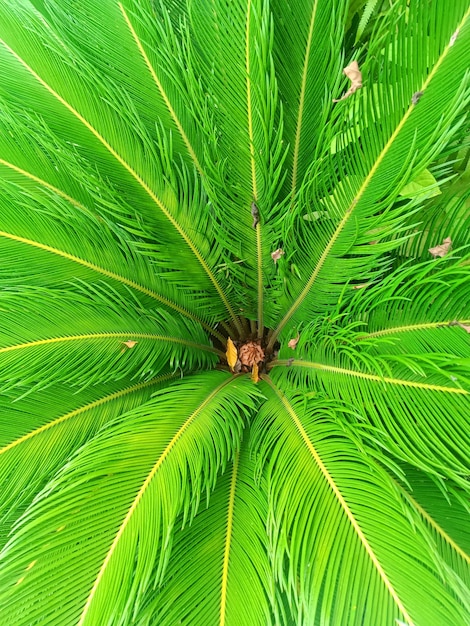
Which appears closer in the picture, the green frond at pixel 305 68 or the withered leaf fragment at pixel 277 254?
the green frond at pixel 305 68

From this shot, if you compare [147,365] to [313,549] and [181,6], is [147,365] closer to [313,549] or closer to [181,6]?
[313,549]

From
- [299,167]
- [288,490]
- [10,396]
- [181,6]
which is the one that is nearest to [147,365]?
[10,396]

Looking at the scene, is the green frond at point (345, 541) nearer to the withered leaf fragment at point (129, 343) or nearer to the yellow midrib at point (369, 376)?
the yellow midrib at point (369, 376)

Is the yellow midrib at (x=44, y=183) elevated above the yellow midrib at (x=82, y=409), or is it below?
above

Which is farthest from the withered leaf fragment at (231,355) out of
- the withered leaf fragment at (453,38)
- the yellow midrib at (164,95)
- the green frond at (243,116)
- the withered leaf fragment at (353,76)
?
the withered leaf fragment at (453,38)

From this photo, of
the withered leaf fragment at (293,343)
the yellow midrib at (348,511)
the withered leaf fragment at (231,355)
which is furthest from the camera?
the withered leaf fragment at (231,355)

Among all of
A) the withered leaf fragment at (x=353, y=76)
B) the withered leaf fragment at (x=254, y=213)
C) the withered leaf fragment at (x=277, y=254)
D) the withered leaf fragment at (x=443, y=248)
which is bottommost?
the withered leaf fragment at (x=443, y=248)

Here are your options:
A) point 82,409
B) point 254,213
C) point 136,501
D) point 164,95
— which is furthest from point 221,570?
point 164,95

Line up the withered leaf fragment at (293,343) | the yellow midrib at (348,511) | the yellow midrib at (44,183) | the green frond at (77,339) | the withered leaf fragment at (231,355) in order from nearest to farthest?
the yellow midrib at (348,511) → the green frond at (77,339) → the yellow midrib at (44,183) → the withered leaf fragment at (293,343) → the withered leaf fragment at (231,355)
